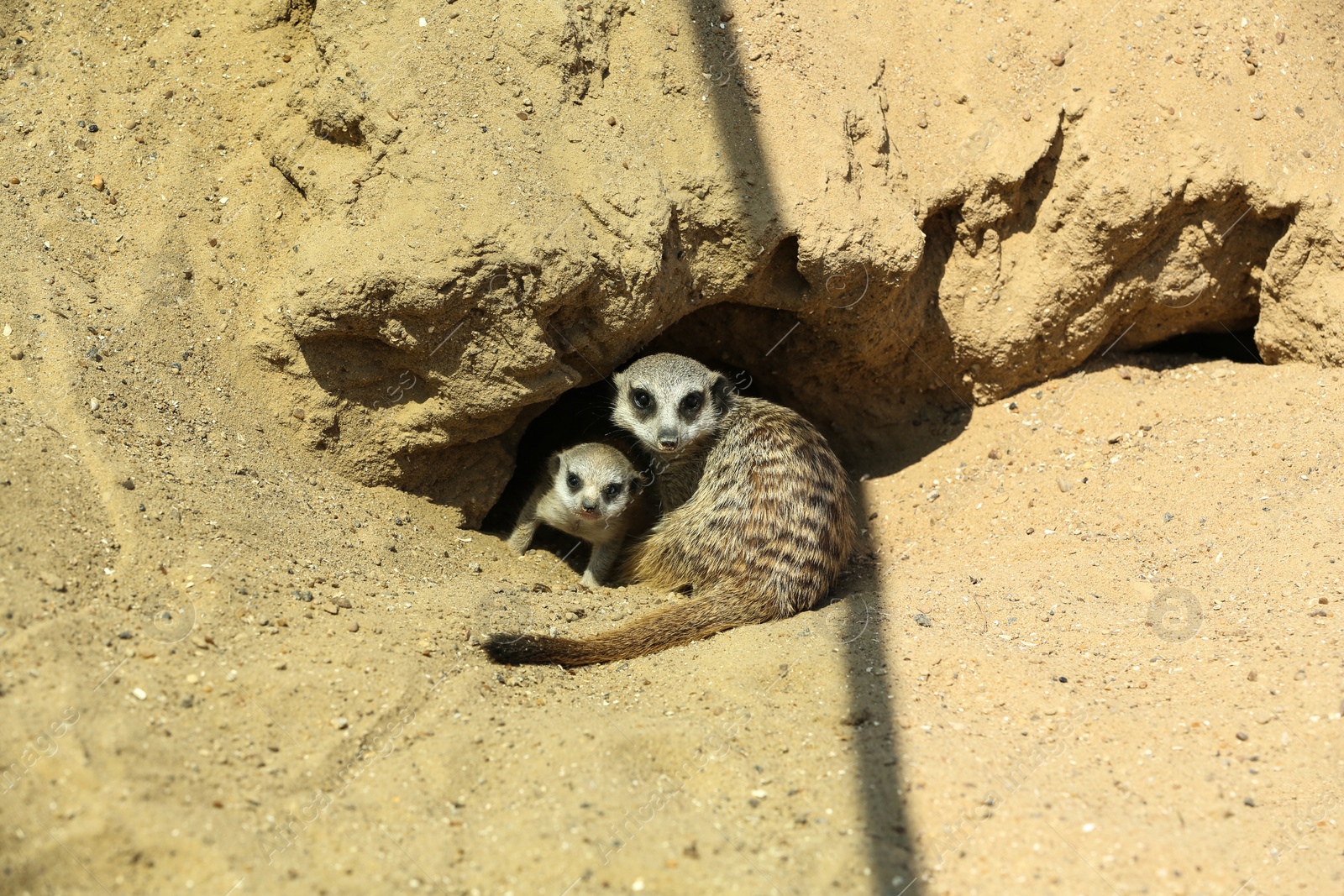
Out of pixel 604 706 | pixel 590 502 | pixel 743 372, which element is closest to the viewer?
pixel 604 706

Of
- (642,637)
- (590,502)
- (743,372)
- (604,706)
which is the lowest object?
(743,372)

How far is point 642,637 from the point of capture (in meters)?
3.09

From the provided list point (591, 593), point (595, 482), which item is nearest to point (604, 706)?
point (591, 593)

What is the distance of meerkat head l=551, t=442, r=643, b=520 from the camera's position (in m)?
3.95

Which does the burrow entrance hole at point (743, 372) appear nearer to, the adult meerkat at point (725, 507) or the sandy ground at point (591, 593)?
the sandy ground at point (591, 593)

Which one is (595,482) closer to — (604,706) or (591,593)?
(591,593)

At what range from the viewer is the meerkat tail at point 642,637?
2.79 meters

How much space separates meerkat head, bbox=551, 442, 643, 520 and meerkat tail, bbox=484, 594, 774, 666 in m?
0.70

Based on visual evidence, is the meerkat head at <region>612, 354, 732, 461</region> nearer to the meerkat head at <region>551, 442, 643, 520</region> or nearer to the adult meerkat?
the adult meerkat

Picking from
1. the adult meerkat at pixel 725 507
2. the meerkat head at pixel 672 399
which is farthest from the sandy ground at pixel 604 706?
the meerkat head at pixel 672 399

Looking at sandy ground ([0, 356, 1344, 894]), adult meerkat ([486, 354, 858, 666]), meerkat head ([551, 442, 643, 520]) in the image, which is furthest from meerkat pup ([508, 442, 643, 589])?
sandy ground ([0, 356, 1344, 894])

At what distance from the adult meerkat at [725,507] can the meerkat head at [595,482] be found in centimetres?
15

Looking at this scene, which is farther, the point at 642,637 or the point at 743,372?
the point at 743,372

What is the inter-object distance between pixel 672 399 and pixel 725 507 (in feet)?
1.60
